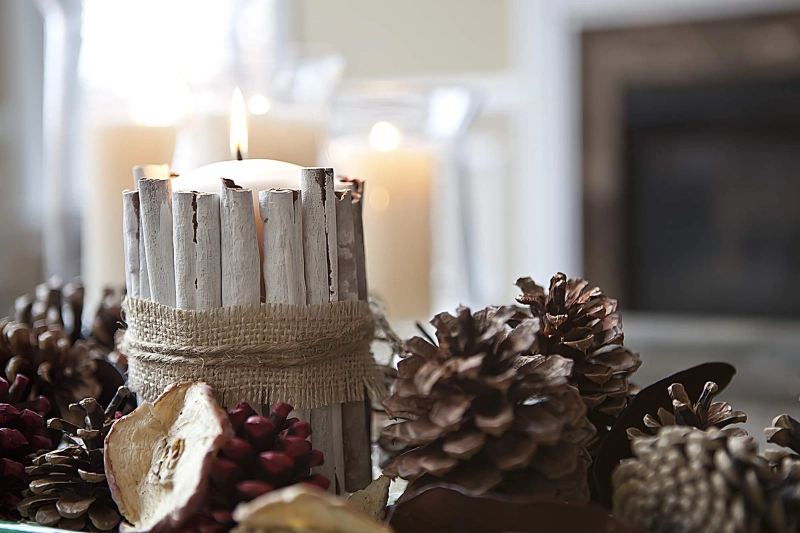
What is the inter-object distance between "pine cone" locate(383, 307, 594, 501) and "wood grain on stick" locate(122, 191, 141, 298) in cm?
14

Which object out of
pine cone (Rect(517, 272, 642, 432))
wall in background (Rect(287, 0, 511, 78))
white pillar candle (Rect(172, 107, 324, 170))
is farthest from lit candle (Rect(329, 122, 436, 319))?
wall in background (Rect(287, 0, 511, 78))

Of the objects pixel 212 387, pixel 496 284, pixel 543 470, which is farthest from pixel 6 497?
pixel 496 284

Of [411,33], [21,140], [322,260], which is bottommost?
[322,260]

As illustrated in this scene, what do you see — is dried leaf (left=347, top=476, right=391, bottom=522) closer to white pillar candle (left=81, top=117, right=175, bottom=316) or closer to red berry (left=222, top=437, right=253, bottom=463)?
red berry (left=222, top=437, right=253, bottom=463)

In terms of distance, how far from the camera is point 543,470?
300 mm

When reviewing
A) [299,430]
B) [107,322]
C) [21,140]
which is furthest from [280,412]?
[21,140]

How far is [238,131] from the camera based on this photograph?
17.6 inches

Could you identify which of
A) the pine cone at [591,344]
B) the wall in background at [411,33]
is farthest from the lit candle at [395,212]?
the wall in background at [411,33]

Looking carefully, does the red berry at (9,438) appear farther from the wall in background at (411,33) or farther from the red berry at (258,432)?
the wall in background at (411,33)

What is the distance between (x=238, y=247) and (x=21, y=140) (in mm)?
2028

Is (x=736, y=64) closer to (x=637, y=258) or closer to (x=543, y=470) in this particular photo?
(x=637, y=258)

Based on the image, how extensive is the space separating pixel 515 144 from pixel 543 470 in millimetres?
2501

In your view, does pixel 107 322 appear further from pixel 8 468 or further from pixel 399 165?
pixel 399 165

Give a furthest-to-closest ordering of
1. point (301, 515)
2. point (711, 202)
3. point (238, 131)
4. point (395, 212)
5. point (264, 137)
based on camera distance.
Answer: point (711, 202)
point (395, 212)
point (264, 137)
point (238, 131)
point (301, 515)
